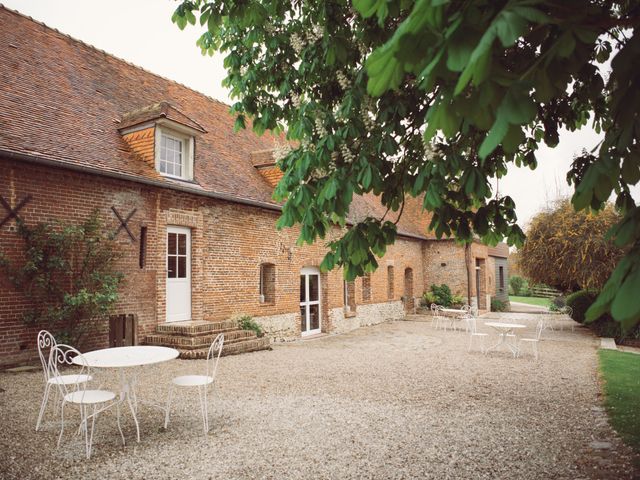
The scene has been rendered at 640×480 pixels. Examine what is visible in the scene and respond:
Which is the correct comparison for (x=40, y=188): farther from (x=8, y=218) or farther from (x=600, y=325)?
(x=600, y=325)

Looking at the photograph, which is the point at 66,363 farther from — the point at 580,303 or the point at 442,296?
the point at 442,296

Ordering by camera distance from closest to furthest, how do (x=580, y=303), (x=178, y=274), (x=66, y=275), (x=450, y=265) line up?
1. (x=66, y=275)
2. (x=178, y=274)
3. (x=580, y=303)
4. (x=450, y=265)

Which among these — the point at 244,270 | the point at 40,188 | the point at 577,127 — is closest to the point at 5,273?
the point at 40,188

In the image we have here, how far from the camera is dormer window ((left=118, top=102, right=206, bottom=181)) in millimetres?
10484

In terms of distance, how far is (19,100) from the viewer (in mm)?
9141

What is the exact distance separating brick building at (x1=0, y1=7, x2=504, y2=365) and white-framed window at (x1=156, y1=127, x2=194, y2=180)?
0.03 meters

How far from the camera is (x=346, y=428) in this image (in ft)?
17.6

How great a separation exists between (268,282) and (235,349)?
3515 millimetres

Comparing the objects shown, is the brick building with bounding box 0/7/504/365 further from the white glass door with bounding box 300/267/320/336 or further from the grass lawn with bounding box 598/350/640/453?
the grass lawn with bounding box 598/350/640/453


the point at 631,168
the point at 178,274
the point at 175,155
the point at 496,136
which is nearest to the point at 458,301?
the point at 178,274

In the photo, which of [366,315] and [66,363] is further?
[366,315]

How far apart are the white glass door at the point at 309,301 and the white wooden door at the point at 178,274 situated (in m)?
4.98

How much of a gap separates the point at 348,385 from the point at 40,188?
669cm

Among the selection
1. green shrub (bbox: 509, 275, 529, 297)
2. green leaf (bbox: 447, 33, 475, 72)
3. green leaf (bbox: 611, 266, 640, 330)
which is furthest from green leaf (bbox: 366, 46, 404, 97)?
green shrub (bbox: 509, 275, 529, 297)
